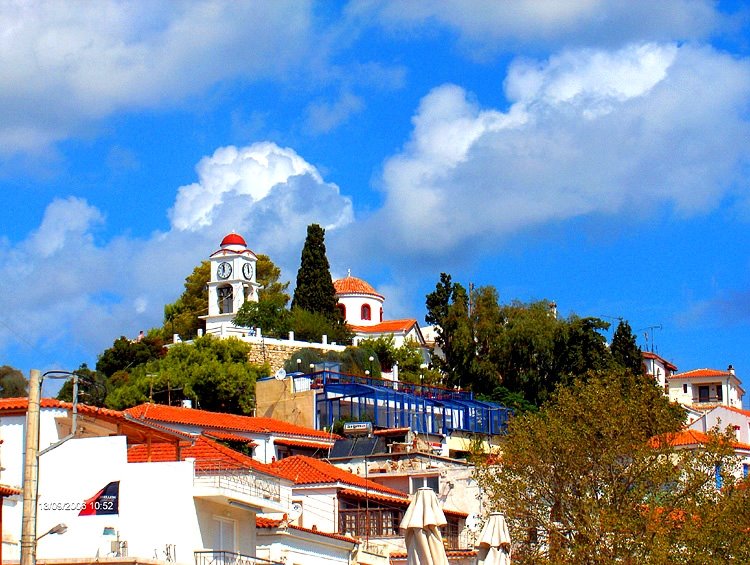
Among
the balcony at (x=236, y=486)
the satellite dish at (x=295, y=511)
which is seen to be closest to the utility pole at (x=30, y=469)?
the balcony at (x=236, y=486)

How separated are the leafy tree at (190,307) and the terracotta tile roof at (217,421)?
36.4 meters

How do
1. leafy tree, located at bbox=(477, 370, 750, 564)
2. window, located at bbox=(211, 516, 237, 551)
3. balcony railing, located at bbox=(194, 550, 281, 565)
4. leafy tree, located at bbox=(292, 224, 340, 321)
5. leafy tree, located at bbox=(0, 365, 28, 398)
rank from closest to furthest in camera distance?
balcony railing, located at bbox=(194, 550, 281, 565), window, located at bbox=(211, 516, 237, 551), leafy tree, located at bbox=(477, 370, 750, 564), leafy tree, located at bbox=(0, 365, 28, 398), leafy tree, located at bbox=(292, 224, 340, 321)

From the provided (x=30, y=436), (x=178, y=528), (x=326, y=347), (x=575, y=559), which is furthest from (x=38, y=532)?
(x=326, y=347)

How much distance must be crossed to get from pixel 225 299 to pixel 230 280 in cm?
142

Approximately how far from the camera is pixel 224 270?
102 meters

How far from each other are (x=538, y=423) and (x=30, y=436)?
63.9ft

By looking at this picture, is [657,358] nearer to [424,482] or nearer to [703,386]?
[703,386]

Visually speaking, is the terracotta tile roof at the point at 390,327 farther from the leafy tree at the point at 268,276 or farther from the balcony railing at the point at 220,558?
the balcony railing at the point at 220,558

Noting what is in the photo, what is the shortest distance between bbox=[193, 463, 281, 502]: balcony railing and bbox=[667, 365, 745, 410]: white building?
78527 millimetres

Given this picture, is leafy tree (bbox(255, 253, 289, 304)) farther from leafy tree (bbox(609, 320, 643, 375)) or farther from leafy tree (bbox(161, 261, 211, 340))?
leafy tree (bbox(609, 320, 643, 375))

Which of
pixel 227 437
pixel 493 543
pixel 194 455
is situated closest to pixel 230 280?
pixel 227 437

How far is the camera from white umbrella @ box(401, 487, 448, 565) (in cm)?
2534

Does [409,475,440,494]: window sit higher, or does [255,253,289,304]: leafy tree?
[255,253,289,304]: leafy tree

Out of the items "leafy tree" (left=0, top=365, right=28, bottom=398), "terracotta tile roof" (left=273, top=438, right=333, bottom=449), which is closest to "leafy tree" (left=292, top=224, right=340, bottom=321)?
"leafy tree" (left=0, top=365, right=28, bottom=398)
